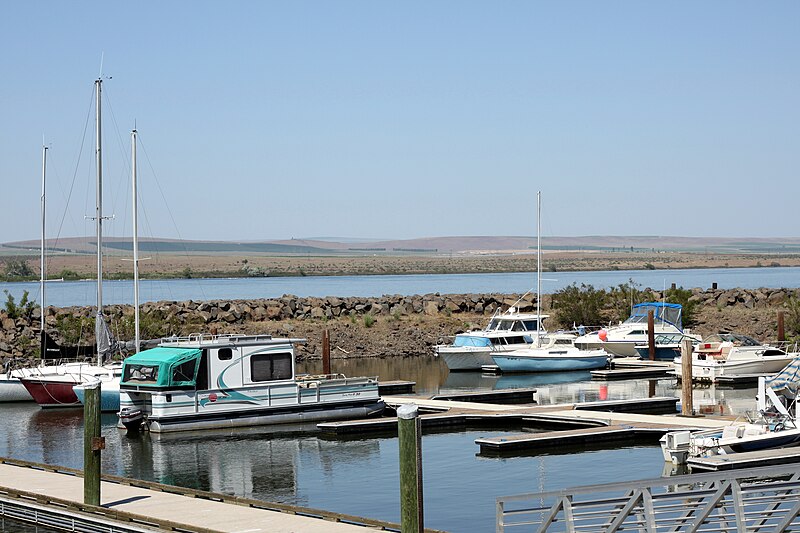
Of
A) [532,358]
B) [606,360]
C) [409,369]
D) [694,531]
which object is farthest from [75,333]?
[694,531]

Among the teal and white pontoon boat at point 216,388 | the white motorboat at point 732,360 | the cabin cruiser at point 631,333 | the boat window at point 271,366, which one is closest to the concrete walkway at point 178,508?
the teal and white pontoon boat at point 216,388

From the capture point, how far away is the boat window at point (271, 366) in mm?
31797

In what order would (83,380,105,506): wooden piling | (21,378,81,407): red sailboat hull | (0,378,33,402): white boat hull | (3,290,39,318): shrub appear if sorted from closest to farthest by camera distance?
(83,380,105,506): wooden piling
(21,378,81,407): red sailboat hull
(0,378,33,402): white boat hull
(3,290,39,318): shrub

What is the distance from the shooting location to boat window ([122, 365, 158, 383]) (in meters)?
31.1

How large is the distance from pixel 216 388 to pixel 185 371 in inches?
37.4

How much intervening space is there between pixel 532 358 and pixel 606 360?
3.11 m

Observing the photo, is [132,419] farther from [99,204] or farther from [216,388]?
[99,204]

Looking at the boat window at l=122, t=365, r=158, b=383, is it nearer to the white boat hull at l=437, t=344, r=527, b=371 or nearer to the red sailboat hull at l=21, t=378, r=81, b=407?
the red sailboat hull at l=21, t=378, r=81, b=407

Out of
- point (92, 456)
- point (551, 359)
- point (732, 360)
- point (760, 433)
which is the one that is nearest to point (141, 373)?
point (92, 456)

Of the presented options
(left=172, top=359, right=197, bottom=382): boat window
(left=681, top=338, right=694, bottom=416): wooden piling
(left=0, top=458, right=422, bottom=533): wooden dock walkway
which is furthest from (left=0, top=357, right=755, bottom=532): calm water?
(left=681, top=338, right=694, bottom=416): wooden piling

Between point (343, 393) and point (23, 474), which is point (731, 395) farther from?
point (23, 474)

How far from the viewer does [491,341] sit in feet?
162

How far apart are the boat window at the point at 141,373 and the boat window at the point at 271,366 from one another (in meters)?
2.61

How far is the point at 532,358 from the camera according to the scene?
155 ft
